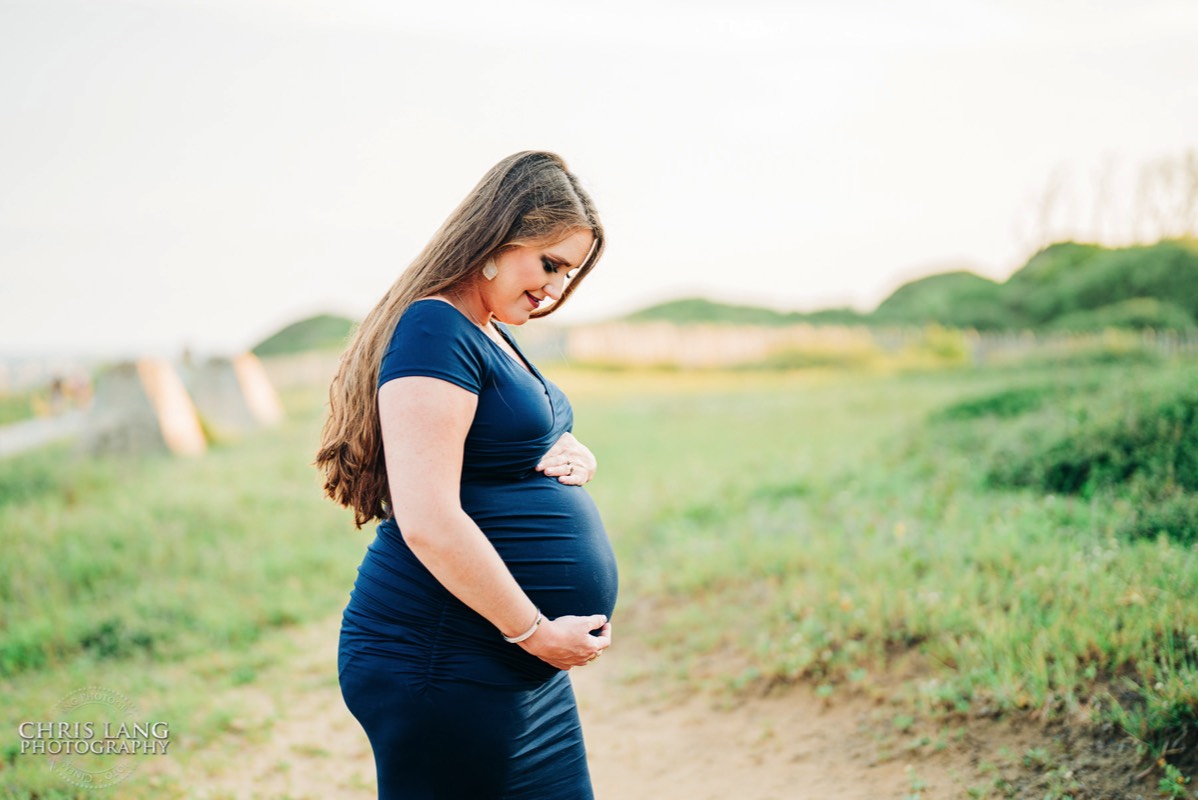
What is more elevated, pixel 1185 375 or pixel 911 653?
pixel 1185 375

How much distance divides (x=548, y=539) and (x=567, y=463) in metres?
0.20

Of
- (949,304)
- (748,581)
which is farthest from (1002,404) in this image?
(949,304)

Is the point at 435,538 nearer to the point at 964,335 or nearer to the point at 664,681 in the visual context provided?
the point at 664,681

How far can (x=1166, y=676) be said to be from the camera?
340cm

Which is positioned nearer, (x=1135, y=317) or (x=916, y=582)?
(x=916, y=582)

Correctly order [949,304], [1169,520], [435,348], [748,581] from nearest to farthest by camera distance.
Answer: [435,348] → [1169,520] → [748,581] → [949,304]

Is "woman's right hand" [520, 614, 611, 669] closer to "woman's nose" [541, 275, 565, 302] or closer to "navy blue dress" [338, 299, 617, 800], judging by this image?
"navy blue dress" [338, 299, 617, 800]

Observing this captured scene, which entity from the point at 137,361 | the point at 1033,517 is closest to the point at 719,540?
the point at 1033,517

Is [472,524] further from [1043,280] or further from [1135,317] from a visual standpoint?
[1043,280]

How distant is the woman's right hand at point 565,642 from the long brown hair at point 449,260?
52 cm

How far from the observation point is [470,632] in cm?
211

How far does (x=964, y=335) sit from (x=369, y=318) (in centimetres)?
1619

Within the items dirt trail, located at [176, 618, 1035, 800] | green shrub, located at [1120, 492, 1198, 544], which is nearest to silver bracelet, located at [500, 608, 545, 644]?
dirt trail, located at [176, 618, 1035, 800]

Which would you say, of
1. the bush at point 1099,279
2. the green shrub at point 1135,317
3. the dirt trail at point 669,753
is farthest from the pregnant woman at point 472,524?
the green shrub at point 1135,317
